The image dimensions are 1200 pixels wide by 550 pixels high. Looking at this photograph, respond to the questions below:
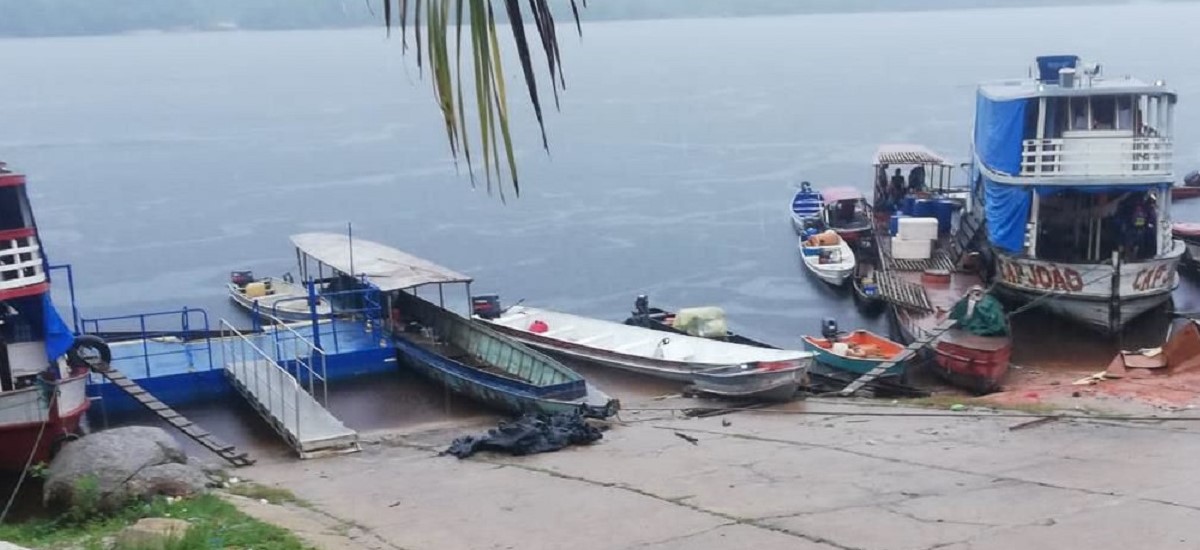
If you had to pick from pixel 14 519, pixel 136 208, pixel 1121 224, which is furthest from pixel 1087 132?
pixel 136 208

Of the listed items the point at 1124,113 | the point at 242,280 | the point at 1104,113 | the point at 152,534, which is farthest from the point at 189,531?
the point at 242,280

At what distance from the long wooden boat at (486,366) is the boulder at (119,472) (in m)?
6.50

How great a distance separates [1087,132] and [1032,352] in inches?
203

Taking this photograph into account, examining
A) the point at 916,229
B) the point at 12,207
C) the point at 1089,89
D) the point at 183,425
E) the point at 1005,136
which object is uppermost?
the point at 1089,89

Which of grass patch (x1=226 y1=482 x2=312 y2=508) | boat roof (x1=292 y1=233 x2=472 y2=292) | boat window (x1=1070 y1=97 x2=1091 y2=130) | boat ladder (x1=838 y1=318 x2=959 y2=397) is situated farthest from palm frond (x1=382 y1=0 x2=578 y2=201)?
boat window (x1=1070 y1=97 x2=1091 y2=130)

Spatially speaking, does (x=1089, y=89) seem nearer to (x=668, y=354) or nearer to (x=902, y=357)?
(x=902, y=357)

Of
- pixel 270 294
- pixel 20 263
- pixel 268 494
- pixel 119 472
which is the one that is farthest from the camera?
pixel 270 294

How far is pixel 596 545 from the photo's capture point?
984 centimetres

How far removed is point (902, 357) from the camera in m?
22.3

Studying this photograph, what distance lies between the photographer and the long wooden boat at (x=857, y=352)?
2267cm

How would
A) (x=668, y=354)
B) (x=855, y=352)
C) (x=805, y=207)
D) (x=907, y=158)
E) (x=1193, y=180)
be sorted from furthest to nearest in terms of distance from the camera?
1. (x=1193, y=180)
2. (x=805, y=207)
3. (x=907, y=158)
4. (x=855, y=352)
5. (x=668, y=354)

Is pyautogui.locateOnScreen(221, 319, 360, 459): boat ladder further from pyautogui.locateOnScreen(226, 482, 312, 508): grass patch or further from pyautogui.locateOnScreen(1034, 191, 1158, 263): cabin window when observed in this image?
pyautogui.locateOnScreen(1034, 191, 1158, 263): cabin window

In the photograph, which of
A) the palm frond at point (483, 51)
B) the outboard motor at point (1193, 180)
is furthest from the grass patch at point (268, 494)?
the outboard motor at point (1193, 180)

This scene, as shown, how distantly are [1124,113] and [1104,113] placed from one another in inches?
16.8
